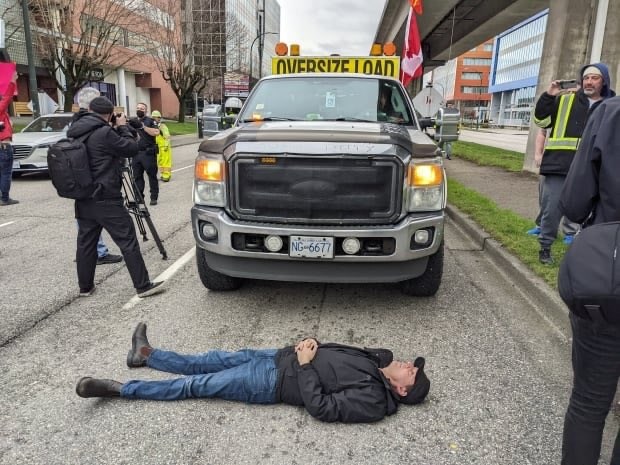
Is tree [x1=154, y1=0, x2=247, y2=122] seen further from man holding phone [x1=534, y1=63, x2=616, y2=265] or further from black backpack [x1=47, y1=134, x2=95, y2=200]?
man holding phone [x1=534, y1=63, x2=616, y2=265]

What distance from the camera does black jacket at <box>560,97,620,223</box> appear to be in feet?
6.17

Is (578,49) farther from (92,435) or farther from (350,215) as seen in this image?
(92,435)

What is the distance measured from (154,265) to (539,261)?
13.8ft

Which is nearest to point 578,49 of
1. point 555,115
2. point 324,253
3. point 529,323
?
point 555,115

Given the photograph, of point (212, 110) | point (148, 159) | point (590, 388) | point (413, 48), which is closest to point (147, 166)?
point (148, 159)

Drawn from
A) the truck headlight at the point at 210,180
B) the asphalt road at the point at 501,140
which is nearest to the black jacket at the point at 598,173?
the truck headlight at the point at 210,180

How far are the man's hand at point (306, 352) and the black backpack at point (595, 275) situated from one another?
4.66ft

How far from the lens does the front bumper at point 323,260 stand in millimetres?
3758

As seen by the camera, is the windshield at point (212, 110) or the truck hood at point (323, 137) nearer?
the truck hood at point (323, 137)

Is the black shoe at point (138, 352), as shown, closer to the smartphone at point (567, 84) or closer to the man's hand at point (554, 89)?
the man's hand at point (554, 89)

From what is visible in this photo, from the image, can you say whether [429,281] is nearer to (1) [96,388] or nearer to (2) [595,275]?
(2) [595,275]

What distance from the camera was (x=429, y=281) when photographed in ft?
14.4

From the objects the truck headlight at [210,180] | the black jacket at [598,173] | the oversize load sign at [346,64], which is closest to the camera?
the black jacket at [598,173]

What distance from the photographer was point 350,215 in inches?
150
